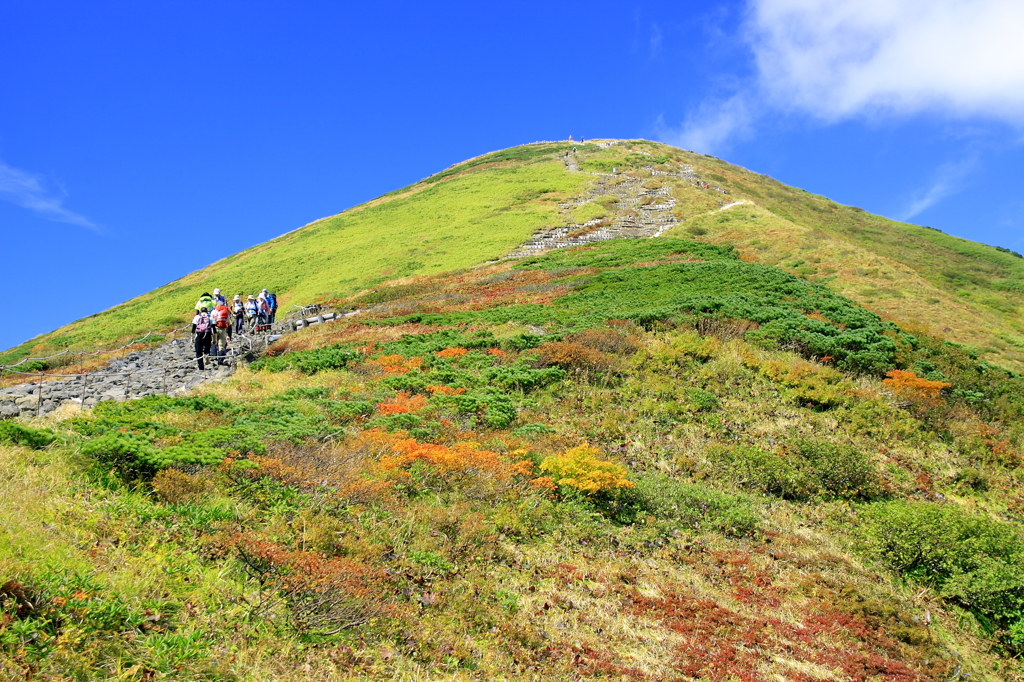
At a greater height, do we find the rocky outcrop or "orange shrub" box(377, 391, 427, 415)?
the rocky outcrop

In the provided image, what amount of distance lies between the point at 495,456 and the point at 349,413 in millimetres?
4347

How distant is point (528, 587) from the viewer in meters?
9.39

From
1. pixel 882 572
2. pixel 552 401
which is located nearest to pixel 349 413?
pixel 552 401

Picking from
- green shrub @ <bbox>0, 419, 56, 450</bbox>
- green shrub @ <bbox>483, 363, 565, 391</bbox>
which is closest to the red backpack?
green shrub @ <bbox>483, 363, 565, 391</bbox>

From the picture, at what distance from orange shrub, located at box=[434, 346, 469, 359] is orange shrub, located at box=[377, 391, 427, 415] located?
402 centimetres

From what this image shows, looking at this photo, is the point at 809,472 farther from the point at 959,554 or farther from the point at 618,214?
the point at 618,214

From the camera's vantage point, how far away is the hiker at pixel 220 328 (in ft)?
77.3

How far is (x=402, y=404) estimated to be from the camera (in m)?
16.5

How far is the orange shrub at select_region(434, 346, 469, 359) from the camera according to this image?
21.6 m

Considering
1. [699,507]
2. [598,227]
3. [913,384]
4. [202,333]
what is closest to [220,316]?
[202,333]

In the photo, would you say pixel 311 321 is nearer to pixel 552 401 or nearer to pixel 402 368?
pixel 402 368

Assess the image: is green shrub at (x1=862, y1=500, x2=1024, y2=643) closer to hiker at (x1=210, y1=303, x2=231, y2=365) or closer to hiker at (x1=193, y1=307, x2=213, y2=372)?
hiker at (x1=193, y1=307, x2=213, y2=372)

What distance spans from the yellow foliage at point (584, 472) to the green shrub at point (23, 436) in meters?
8.36

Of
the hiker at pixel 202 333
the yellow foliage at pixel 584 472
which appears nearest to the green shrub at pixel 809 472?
the yellow foliage at pixel 584 472
